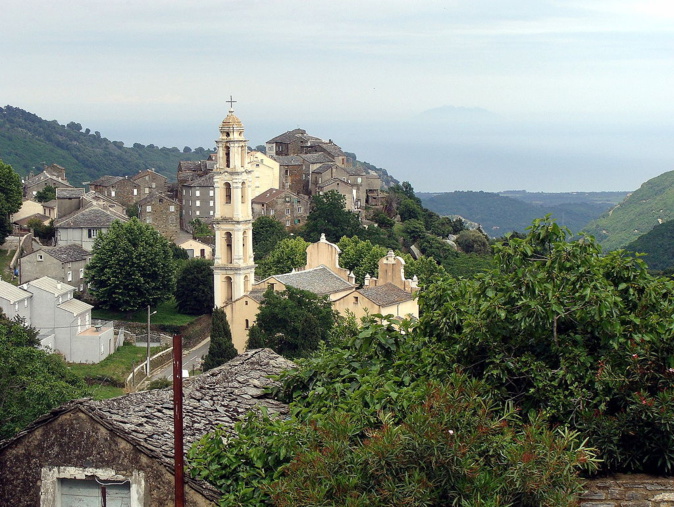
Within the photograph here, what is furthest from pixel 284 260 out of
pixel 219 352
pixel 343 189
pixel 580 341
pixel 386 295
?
pixel 580 341

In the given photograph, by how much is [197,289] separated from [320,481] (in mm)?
48503

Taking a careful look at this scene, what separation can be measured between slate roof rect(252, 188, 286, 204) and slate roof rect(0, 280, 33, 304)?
3837cm

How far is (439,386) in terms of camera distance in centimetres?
926

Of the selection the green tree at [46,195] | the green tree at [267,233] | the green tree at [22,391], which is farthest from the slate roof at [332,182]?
the green tree at [22,391]

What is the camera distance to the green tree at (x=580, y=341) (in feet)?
31.2

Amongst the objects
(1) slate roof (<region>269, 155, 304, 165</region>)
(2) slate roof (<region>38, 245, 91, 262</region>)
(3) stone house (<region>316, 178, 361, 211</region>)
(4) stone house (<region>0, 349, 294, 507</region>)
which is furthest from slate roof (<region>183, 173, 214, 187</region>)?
(4) stone house (<region>0, 349, 294, 507</region>)

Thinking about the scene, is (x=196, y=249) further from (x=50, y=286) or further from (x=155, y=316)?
(x=50, y=286)

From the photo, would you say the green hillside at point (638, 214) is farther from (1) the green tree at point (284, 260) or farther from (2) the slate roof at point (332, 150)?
(1) the green tree at point (284, 260)

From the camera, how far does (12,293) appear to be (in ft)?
150

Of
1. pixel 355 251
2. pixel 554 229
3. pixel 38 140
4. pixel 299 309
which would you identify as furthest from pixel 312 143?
pixel 554 229

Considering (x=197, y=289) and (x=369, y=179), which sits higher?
(x=369, y=179)

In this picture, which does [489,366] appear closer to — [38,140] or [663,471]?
[663,471]

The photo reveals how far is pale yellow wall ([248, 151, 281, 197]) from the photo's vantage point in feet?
295

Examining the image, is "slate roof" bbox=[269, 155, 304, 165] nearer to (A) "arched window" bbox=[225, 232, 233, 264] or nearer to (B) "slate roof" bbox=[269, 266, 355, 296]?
(A) "arched window" bbox=[225, 232, 233, 264]
